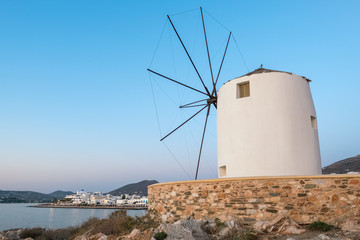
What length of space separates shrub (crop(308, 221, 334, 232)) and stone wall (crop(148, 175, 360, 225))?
378 millimetres

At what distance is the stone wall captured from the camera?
8312 mm

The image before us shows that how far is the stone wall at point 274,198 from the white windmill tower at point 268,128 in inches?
79.3

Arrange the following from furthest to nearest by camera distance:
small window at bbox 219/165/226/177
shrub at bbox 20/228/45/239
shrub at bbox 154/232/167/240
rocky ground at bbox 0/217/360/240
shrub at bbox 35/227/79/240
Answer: shrub at bbox 20/228/45/239 → shrub at bbox 35/227/79/240 → small window at bbox 219/165/226/177 → shrub at bbox 154/232/167/240 → rocky ground at bbox 0/217/360/240

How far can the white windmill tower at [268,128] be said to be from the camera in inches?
448

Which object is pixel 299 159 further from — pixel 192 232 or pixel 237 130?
pixel 192 232

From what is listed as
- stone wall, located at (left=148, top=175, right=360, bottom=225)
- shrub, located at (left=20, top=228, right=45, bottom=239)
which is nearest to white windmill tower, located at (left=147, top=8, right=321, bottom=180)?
stone wall, located at (left=148, top=175, right=360, bottom=225)

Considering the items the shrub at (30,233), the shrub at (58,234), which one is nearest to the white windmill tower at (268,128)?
the shrub at (58,234)

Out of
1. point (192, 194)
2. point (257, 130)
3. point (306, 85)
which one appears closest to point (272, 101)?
point (257, 130)

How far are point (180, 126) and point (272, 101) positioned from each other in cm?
522

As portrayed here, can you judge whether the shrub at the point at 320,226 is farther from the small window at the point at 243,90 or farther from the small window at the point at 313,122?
the small window at the point at 243,90

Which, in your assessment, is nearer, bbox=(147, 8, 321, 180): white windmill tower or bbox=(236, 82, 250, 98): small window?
bbox=(147, 8, 321, 180): white windmill tower

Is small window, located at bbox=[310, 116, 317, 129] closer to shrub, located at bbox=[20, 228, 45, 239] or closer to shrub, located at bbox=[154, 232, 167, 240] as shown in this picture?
shrub, located at bbox=[154, 232, 167, 240]

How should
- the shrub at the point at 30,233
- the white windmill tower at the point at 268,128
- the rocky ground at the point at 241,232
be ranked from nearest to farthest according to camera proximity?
the rocky ground at the point at 241,232, the white windmill tower at the point at 268,128, the shrub at the point at 30,233

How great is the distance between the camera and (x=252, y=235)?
7395 mm
